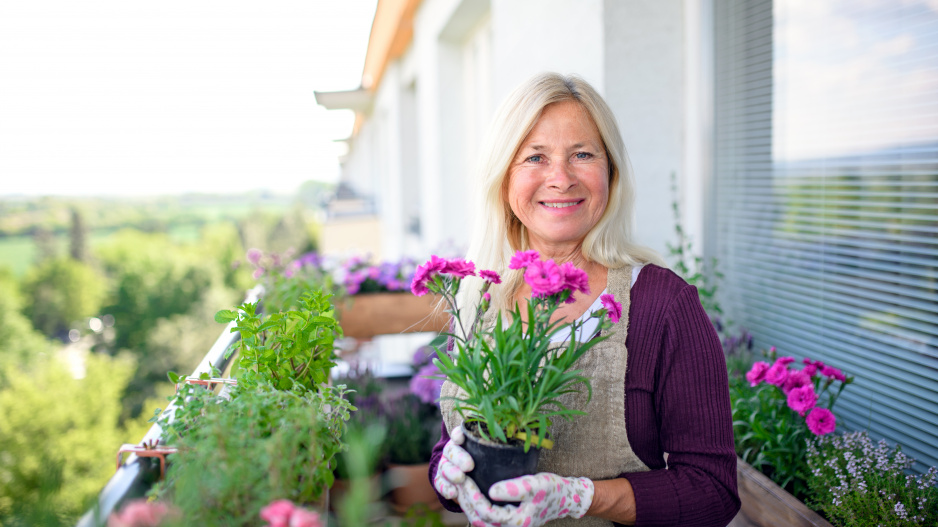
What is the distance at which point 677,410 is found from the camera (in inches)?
46.8

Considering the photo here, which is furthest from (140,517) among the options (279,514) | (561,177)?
(561,177)

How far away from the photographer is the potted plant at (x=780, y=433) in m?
1.55

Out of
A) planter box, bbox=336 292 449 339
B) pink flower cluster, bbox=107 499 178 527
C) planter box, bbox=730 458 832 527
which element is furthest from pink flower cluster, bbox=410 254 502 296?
planter box, bbox=336 292 449 339

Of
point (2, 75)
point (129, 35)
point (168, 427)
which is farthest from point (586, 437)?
point (2, 75)

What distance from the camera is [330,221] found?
38.4ft

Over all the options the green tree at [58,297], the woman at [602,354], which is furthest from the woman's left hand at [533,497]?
the green tree at [58,297]

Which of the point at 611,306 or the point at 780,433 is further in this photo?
the point at 780,433

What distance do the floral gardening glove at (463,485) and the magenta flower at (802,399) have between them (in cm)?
103

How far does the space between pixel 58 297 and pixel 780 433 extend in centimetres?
5050

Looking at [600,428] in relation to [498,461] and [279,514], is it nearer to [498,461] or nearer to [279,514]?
[498,461]

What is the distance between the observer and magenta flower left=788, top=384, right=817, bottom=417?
1598 millimetres

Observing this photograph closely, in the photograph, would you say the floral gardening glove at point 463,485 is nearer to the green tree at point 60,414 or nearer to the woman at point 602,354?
the woman at point 602,354

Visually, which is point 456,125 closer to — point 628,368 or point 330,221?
point 628,368

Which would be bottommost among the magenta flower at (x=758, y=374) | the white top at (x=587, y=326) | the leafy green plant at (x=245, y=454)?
the magenta flower at (x=758, y=374)
